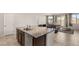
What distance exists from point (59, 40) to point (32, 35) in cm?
39

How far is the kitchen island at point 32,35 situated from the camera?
1.61 meters

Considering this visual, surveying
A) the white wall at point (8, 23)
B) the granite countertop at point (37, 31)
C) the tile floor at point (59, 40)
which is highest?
the white wall at point (8, 23)

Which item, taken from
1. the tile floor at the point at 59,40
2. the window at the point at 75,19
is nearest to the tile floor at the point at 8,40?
the tile floor at the point at 59,40

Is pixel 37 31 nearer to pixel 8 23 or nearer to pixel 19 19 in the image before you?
pixel 19 19

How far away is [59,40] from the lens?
160 cm

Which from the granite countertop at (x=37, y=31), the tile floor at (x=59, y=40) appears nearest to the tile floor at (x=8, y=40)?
the tile floor at (x=59, y=40)

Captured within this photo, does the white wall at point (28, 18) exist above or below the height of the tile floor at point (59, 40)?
above

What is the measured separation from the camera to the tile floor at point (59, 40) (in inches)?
62.1

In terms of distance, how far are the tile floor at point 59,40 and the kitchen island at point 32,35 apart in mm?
83

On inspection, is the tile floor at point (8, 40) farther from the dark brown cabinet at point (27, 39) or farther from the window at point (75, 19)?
the window at point (75, 19)
